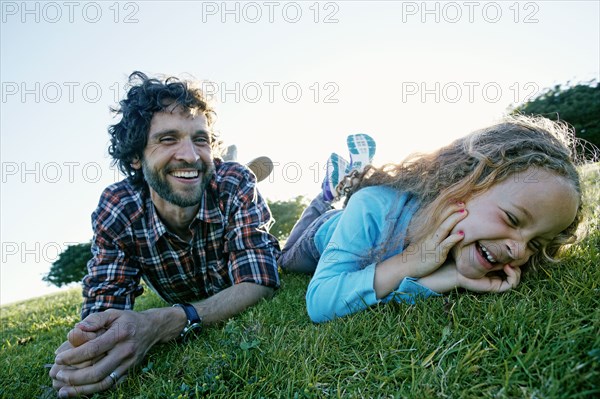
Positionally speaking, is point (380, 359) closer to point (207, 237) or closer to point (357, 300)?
point (357, 300)

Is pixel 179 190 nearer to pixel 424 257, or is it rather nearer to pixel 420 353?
pixel 424 257

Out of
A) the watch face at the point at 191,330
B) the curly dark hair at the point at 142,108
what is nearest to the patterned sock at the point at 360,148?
the curly dark hair at the point at 142,108

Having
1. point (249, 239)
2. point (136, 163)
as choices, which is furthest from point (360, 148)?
point (136, 163)

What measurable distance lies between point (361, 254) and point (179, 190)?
171 cm

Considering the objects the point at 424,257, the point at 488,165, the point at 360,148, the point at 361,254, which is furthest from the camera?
the point at 360,148

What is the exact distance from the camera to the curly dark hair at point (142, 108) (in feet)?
12.0

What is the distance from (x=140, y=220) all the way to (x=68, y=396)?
1538 millimetres

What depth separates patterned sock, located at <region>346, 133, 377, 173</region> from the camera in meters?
4.89

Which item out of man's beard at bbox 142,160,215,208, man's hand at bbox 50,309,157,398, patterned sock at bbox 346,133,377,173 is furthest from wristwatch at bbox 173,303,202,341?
patterned sock at bbox 346,133,377,173

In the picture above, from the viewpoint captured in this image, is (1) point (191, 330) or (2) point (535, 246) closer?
(2) point (535, 246)

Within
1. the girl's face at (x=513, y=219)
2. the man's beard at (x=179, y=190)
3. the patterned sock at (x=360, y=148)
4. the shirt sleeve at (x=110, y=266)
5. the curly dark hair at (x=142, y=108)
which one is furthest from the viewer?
the patterned sock at (x=360, y=148)

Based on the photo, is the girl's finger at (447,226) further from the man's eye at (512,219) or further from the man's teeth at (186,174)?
the man's teeth at (186,174)

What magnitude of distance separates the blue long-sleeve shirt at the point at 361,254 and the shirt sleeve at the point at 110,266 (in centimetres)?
165

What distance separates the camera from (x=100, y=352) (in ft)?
7.12
